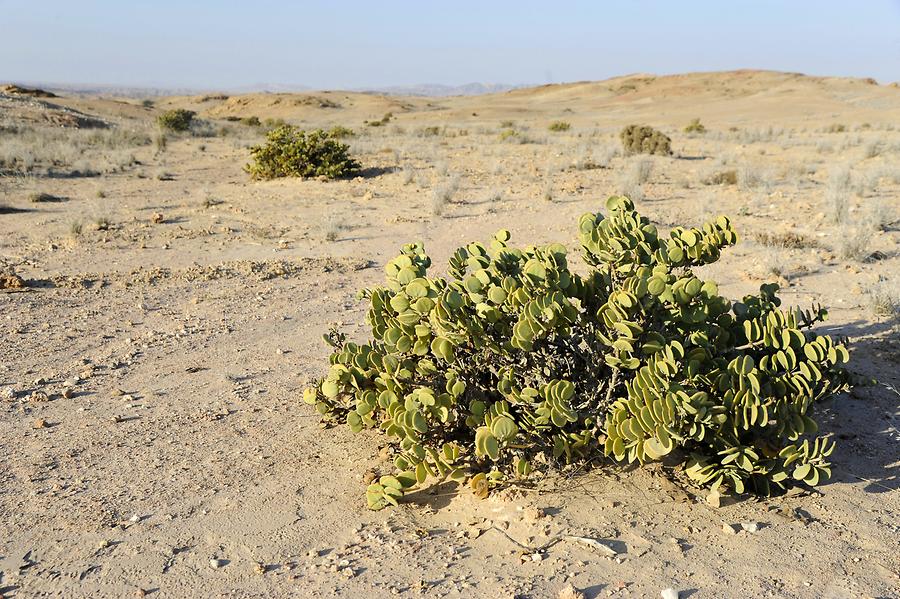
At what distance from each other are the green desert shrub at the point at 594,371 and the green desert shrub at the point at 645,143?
14476 mm

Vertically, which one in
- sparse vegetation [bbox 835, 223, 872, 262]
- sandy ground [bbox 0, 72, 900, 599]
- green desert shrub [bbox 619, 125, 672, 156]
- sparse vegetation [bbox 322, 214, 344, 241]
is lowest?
sandy ground [bbox 0, 72, 900, 599]

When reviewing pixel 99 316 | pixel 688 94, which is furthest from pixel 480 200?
pixel 688 94

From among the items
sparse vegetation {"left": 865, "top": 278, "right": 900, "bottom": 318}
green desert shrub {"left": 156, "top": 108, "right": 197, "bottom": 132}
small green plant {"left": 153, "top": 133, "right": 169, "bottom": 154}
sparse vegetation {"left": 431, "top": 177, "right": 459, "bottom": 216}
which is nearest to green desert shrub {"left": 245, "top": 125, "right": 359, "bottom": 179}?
sparse vegetation {"left": 431, "top": 177, "right": 459, "bottom": 216}

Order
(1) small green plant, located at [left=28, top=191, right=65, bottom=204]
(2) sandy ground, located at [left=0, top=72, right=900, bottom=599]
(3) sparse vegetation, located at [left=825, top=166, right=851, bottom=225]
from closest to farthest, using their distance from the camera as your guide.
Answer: (2) sandy ground, located at [left=0, top=72, right=900, bottom=599]
(3) sparse vegetation, located at [left=825, top=166, right=851, bottom=225]
(1) small green plant, located at [left=28, top=191, right=65, bottom=204]

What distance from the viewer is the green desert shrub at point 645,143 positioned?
17.4m

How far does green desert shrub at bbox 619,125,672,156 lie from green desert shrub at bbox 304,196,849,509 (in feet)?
47.5

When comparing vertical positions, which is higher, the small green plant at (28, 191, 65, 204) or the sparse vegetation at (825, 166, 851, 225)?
the sparse vegetation at (825, 166, 851, 225)

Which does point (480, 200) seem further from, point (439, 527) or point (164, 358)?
point (439, 527)

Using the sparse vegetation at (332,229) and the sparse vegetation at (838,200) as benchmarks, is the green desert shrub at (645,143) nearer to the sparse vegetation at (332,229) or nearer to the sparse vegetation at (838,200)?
the sparse vegetation at (838,200)

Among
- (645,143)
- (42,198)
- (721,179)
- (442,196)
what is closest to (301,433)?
(442,196)

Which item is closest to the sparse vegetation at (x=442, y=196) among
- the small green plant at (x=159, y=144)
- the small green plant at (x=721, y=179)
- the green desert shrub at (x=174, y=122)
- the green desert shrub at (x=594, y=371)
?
the small green plant at (x=721, y=179)

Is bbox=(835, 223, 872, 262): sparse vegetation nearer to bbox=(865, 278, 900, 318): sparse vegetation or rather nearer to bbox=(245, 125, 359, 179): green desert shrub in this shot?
bbox=(865, 278, 900, 318): sparse vegetation

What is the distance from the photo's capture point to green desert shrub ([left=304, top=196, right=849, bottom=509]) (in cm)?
305

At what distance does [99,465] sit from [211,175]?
41.7 feet
